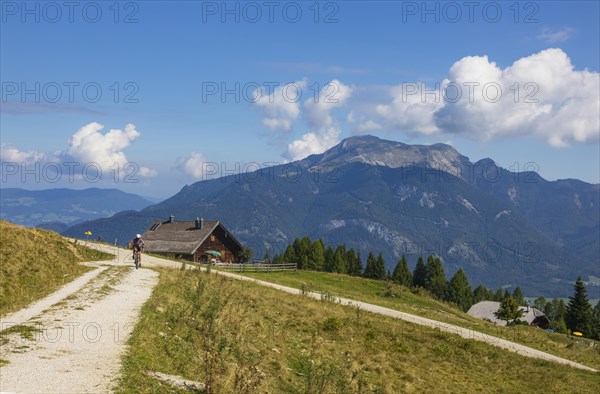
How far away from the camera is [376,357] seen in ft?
68.0

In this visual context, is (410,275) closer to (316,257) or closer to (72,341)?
(316,257)

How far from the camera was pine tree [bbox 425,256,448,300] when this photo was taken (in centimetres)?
12901

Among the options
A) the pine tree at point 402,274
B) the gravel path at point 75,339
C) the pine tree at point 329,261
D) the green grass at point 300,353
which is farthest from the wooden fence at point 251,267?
the pine tree at point 402,274

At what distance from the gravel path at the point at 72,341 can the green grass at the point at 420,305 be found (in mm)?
19734

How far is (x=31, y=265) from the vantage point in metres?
24.7

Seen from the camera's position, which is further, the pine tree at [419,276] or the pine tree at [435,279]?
the pine tree at [419,276]

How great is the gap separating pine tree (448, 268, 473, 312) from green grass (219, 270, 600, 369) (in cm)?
7925

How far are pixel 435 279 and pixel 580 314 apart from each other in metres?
35.8

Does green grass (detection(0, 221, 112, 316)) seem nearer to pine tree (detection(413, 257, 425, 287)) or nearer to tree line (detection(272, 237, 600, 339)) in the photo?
tree line (detection(272, 237, 600, 339))

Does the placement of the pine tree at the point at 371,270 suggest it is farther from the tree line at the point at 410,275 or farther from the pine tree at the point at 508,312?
the pine tree at the point at 508,312

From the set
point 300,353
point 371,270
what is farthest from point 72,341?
point 371,270

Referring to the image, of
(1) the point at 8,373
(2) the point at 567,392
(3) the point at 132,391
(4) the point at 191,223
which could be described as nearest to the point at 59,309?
(1) the point at 8,373

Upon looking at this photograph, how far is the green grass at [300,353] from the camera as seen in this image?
41.7 feet

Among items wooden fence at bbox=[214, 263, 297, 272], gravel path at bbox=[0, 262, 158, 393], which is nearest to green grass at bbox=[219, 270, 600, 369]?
wooden fence at bbox=[214, 263, 297, 272]
